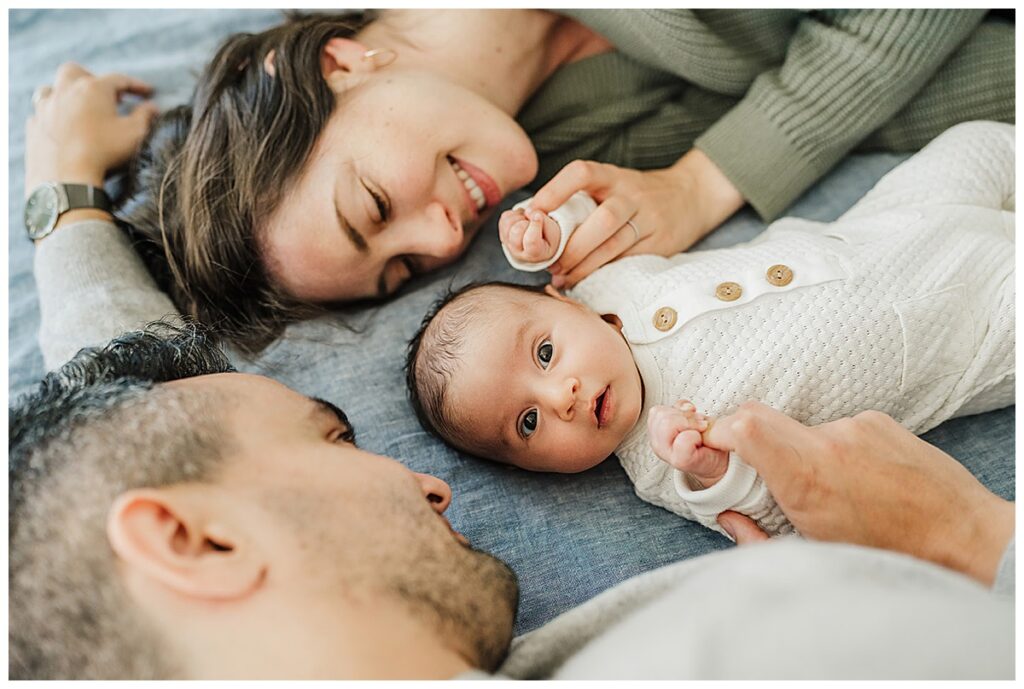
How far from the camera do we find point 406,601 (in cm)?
75

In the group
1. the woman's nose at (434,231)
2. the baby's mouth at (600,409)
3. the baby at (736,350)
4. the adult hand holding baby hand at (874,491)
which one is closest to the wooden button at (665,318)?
the baby at (736,350)

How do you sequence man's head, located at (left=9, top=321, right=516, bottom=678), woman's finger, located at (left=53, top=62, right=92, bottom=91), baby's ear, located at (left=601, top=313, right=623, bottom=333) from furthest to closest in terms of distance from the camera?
1. woman's finger, located at (left=53, top=62, right=92, bottom=91)
2. baby's ear, located at (left=601, top=313, right=623, bottom=333)
3. man's head, located at (left=9, top=321, right=516, bottom=678)

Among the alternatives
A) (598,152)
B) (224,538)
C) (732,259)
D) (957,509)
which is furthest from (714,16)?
(224,538)

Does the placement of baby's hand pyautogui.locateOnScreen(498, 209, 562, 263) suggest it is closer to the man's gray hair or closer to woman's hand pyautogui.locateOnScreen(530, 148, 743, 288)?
woman's hand pyautogui.locateOnScreen(530, 148, 743, 288)

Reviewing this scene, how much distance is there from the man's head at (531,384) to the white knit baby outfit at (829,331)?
0.20 feet

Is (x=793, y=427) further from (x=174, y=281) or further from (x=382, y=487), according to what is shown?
(x=174, y=281)

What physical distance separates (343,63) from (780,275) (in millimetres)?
868

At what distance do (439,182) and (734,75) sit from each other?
64 cm

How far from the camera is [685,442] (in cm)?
98

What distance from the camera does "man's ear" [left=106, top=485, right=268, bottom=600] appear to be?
0.70 meters

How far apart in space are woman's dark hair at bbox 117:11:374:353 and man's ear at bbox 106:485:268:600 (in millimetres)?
729

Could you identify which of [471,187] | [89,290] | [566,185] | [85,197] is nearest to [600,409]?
[566,185]

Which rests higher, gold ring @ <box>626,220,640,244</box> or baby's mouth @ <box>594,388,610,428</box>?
gold ring @ <box>626,220,640,244</box>

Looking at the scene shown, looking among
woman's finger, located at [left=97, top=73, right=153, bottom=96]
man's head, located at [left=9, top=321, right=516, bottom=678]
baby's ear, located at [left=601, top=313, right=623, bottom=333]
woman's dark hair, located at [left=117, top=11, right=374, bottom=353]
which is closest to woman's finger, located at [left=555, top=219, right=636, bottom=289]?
baby's ear, located at [left=601, top=313, right=623, bottom=333]
